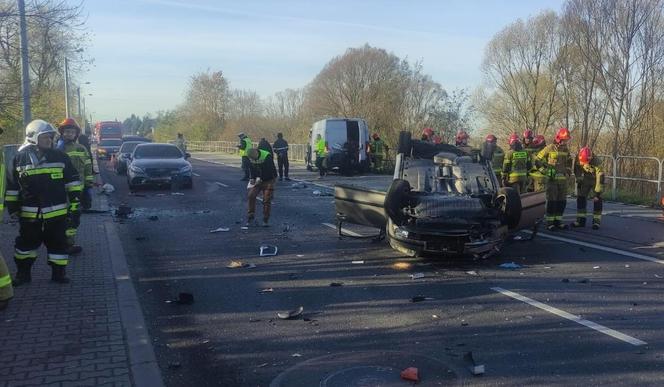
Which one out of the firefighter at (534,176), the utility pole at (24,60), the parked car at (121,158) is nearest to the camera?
the firefighter at (534,176)

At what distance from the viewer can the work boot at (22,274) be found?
6867 mm

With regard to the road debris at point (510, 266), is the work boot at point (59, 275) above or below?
above

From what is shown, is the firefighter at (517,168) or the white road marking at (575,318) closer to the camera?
the white road marking at (575,318)

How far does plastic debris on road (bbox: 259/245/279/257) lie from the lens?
9.16 m

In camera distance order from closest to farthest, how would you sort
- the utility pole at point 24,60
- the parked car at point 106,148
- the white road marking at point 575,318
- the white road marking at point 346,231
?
the white road marking at point 575,318
the white road marking at point 346,231
the utility pole at point 24,60
the parked car at point 106,148

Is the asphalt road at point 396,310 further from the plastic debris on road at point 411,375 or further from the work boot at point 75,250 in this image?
the work boot at point 75,250

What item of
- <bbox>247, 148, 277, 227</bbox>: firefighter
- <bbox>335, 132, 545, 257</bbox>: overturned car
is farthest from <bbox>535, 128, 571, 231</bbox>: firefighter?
<bbox>247, 148, 277, 227</bbox>: firefighter

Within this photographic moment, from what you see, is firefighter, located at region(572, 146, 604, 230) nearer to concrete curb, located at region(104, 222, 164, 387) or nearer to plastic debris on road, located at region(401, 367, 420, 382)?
plastic debris on road, located at region(401, 367, 420, 382)

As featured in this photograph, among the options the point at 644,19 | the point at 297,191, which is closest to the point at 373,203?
the point at 297,191

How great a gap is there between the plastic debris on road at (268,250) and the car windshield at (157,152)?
1130cm

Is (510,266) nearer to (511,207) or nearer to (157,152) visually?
(511,207)

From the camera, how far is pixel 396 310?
20.3 feet

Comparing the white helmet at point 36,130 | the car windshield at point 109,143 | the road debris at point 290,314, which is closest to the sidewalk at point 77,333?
the road debris at point 290,314

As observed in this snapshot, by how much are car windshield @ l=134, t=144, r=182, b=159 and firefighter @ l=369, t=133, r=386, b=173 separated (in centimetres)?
972
